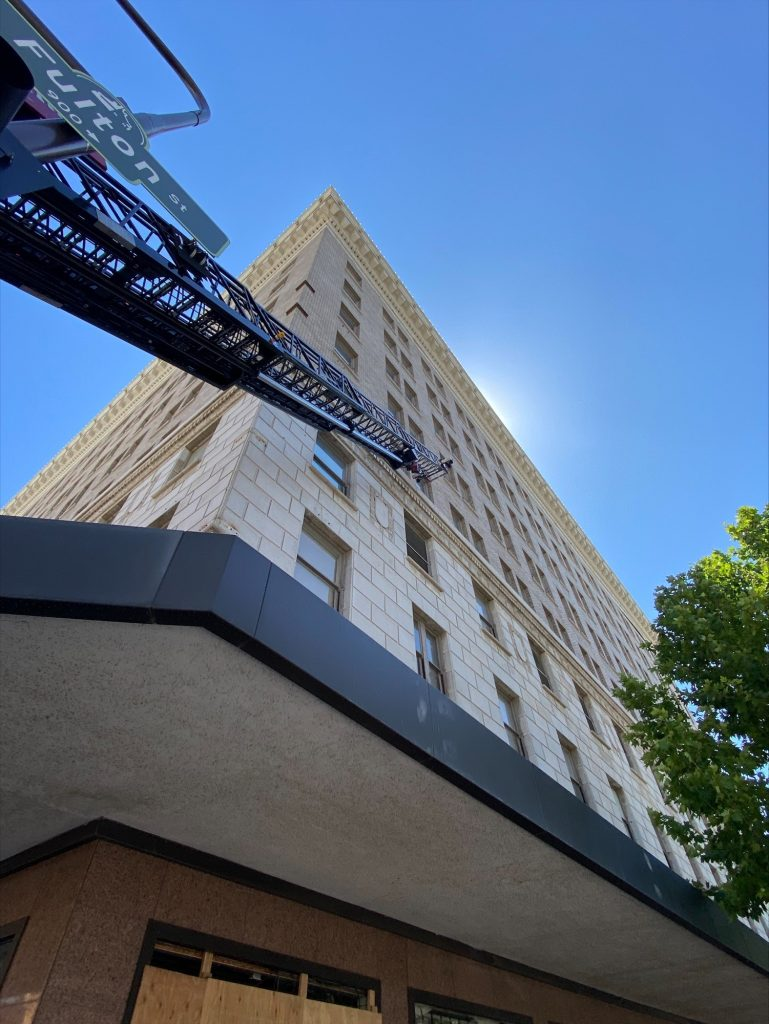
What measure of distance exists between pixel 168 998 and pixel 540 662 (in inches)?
567

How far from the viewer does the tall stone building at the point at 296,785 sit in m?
5.55

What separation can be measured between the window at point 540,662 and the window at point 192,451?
37.9 feet

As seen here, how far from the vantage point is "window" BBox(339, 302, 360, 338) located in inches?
806

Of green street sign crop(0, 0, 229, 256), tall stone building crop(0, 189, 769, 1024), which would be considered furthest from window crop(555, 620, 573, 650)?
green street sign crop(0, 0, 229, 256)

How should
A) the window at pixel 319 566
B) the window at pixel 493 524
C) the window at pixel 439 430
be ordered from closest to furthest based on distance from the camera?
the window at pixel 319 566 < the window at pixel 493 524 < the window at pixel 439 430

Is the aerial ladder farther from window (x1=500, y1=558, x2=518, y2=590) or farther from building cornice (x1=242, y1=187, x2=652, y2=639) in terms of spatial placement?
building cornice (x1=242, y1=187, x2=652, y2=639)

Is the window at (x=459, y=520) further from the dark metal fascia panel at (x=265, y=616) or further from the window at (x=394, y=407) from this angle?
the dark metal fascia panel at (x=265, y=616)

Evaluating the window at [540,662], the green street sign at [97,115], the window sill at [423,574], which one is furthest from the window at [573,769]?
the green street sign at [97,115]

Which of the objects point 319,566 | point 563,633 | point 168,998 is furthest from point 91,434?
point 168,998

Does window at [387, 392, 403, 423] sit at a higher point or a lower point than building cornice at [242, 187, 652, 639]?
lower

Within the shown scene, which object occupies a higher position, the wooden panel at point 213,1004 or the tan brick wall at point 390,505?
the tan brick wall at point 390,505

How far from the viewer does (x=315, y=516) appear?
34.2 feet

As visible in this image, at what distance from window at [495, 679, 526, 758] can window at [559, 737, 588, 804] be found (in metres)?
2.49

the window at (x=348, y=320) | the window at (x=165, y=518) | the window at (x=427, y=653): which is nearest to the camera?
the window at (x=165, y=518)
